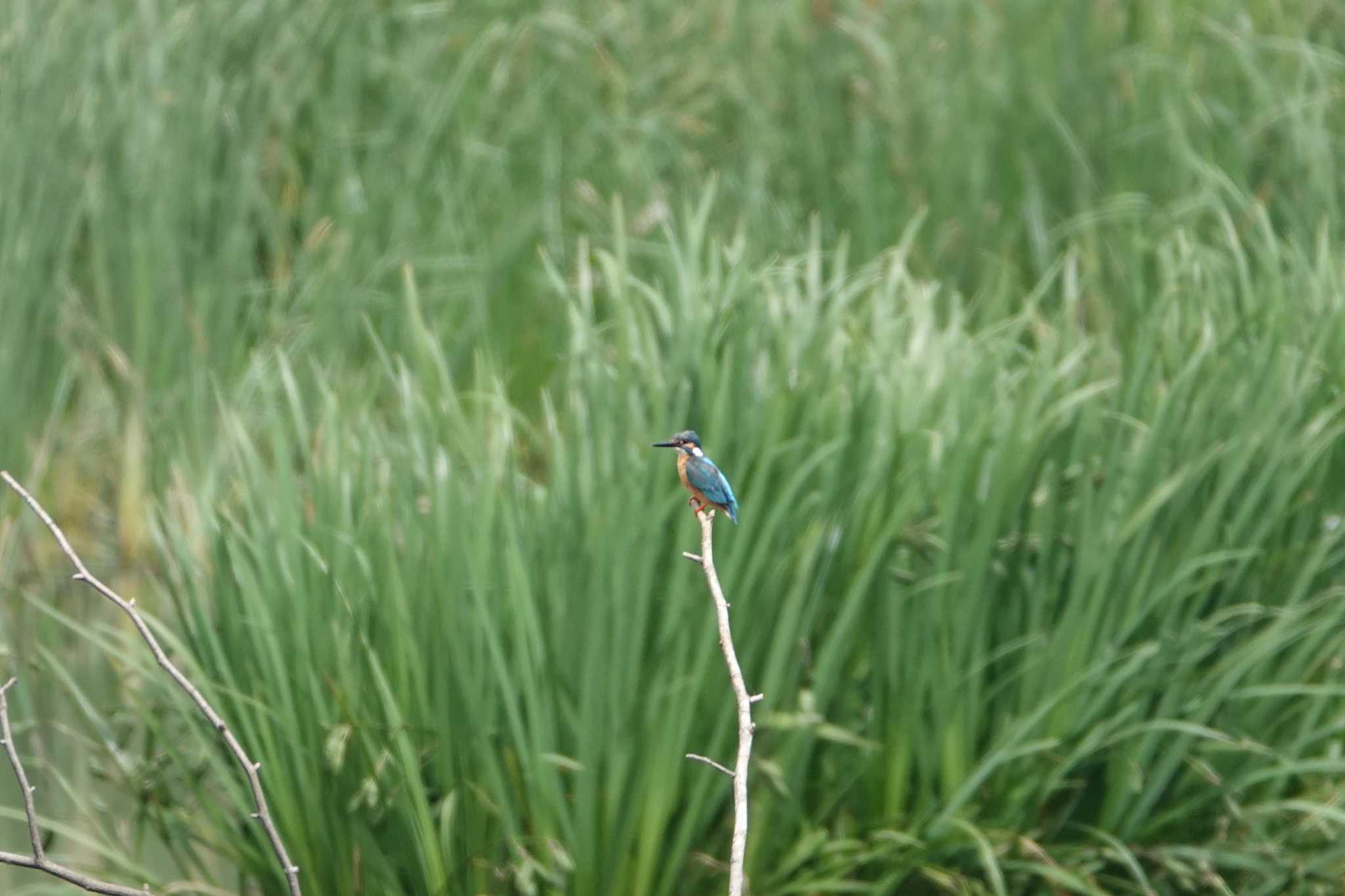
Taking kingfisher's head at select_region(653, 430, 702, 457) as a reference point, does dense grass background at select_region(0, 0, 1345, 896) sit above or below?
below

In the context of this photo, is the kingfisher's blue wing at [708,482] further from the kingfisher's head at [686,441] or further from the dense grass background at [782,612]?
the dense grass background at [782,612]

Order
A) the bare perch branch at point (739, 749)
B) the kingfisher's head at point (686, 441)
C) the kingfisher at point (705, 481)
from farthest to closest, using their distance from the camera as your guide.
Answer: the kingfisher at point (705, 481) < the kingfisher's head at point (686, 441) < the bare perch branch at point (739, 749)

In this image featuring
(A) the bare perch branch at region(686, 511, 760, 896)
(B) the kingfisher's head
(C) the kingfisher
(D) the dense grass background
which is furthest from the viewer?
(D) the dense grass background

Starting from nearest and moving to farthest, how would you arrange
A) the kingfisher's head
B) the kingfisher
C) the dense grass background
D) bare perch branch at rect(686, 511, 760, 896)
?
bare perch branch at rect(686, 511, 760, 896) < the kingfisher's head < the kingfisher < the dense grass background

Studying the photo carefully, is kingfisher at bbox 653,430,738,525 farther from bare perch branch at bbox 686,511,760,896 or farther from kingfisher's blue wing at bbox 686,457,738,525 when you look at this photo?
bare perch branch at bbox 686,511,760,896

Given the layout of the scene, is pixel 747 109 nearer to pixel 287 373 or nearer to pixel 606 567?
pixel 287 373

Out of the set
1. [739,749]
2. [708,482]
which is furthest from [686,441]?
[739,749]

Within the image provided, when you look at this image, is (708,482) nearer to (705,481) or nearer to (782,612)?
(705,481)

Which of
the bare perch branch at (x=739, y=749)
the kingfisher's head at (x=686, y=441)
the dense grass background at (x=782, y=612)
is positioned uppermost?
the kingfisher's head at (x=686, y=441)

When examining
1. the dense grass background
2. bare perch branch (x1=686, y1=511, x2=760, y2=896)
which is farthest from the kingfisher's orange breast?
the dense grass background

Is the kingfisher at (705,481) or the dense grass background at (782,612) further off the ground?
the kingfisher at (705,481)

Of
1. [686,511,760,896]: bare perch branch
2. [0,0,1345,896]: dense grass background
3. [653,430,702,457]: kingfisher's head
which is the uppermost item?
[653,430,702,457]: kingfisher's head

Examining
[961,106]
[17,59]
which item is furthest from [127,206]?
[961,106]

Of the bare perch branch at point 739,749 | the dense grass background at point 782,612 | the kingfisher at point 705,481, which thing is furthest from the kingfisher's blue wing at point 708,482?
the dense grass background at point 782,612
